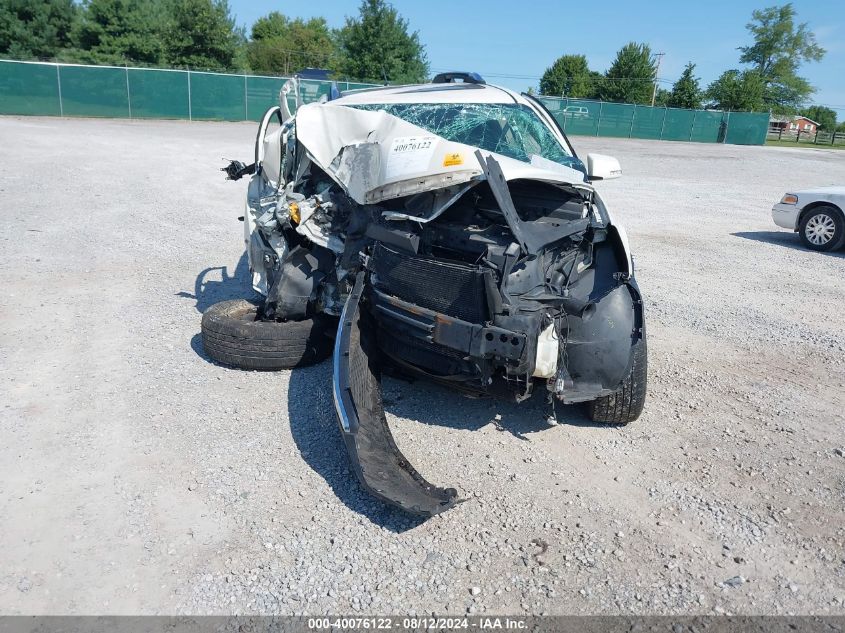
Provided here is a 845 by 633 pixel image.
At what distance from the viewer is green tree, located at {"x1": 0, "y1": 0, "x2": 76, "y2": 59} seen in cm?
3572

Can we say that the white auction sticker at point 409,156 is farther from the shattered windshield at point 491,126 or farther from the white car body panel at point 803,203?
the white car body panel at point 803,203

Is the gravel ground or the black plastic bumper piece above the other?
the black plastic bumper piece

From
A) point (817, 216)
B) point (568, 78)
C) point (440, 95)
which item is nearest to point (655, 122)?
point (568, 78)

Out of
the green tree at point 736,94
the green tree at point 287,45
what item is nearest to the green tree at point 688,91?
the green tree at point 736,94

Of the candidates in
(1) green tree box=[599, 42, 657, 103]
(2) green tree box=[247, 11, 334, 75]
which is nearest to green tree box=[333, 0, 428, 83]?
(2) green tree box=[247, 11, 334, 75]

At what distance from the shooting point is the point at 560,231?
357cm

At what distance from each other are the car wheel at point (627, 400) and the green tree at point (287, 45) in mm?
52459

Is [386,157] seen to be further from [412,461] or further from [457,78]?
[457,78]

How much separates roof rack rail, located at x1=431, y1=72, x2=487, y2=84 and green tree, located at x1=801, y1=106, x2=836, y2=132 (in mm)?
77984

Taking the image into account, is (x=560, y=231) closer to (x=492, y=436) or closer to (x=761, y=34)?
(x=492, y=436)

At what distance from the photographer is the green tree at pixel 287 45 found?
57.9m

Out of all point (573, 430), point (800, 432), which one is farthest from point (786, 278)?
point (573, 430)

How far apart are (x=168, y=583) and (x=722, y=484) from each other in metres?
2.88

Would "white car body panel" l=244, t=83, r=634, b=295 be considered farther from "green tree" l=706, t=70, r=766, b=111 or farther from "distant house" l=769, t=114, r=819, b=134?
"distant house" l=769, t=114, r=819, b=134
